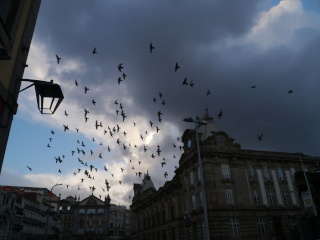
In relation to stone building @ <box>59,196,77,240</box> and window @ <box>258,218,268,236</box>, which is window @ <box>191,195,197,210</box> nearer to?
window @ <box>258,218,268,236</box>

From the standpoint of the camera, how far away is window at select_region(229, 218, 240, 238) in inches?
1536

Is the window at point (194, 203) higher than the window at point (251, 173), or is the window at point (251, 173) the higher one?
the window at point (251, 173)

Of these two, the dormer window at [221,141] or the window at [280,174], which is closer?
the dormer window at [221,141]

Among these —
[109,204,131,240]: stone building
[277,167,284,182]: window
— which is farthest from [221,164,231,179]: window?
[109,204,131,240]: stone building

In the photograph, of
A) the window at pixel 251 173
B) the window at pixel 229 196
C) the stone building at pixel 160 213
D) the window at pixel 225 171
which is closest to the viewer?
the window at pixel 229 196

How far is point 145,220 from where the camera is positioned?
235 ft

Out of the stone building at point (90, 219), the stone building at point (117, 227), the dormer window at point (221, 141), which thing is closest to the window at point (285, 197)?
the dormer window at point (221, 141)

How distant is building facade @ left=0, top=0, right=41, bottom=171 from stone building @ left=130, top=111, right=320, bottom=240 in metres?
29.6

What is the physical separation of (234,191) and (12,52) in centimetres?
4037

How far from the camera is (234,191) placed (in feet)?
139

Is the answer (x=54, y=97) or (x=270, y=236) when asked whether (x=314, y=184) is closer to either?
(x=54, y=97)

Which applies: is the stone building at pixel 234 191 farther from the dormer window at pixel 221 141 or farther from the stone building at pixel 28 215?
the stone building at pixel 28 215

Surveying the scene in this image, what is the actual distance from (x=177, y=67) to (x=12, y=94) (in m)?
15.1

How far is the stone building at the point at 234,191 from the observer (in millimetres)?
40094
